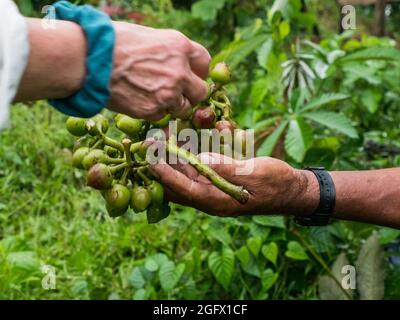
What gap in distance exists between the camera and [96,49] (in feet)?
4.04

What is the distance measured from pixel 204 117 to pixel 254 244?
1.23 m

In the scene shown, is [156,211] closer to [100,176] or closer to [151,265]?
[100,176]

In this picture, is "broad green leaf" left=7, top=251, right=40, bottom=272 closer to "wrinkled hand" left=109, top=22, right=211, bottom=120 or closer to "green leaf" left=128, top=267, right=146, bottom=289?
"green leaf" left=128, top=267, right=146, bottom=289

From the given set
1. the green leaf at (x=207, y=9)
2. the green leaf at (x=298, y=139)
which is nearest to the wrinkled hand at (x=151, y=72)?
the green leaf at (x=298, y=139)

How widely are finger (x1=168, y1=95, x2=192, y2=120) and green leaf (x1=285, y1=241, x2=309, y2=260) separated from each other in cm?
129

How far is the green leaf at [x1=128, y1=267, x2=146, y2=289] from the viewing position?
2.67 metres

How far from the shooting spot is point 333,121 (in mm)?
2561

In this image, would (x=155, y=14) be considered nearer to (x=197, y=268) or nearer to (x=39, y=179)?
(x=39, y=179)

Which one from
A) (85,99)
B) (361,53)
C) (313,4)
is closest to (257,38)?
(361,53)

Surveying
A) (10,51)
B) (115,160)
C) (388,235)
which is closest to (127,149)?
(115,160)

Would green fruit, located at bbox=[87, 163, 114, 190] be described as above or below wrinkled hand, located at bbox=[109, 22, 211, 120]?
below

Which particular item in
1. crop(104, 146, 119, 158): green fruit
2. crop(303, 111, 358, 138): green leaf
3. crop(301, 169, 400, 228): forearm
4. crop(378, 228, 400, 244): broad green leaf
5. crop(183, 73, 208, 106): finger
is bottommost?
crop(378, 228, 400, 244): broad green leaf

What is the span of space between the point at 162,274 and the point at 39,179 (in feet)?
4.65

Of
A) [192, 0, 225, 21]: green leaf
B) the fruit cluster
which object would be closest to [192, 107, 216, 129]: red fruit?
the fruit cluster
